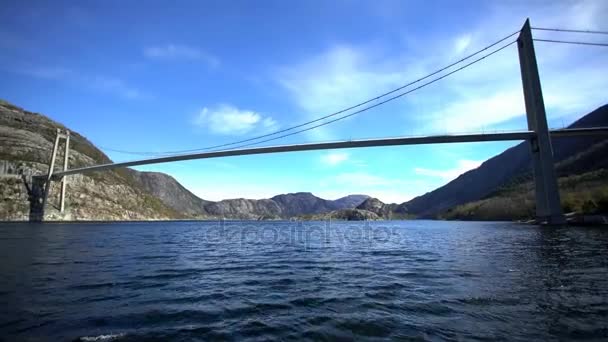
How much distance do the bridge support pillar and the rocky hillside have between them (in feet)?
384

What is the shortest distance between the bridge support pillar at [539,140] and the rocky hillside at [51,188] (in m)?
117

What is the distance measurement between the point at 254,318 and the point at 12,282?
29.5 feet

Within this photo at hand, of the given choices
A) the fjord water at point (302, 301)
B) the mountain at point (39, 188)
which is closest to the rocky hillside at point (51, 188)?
the mountain at point (39, 188)

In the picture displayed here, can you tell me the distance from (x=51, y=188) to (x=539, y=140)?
128223mm

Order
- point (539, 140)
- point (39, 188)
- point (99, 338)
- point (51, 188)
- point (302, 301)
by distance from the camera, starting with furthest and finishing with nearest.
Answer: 1. point (51, 188)
2. point (39, 188)
3. point (539, 140)
4. point (302, 301)
5. point (99, 338)

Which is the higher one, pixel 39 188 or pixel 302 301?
pixel 39 188

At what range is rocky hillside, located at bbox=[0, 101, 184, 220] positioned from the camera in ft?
278

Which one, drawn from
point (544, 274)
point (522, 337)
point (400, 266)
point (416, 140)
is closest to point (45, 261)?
point (400, 266)

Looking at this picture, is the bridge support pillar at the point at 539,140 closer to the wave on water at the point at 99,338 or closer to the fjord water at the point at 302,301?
the fjord water at the point at 302,301

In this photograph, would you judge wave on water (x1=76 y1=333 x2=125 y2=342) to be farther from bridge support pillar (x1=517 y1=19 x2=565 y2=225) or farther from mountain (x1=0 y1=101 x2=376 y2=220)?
mountain (x1=0 y1=101 x2=376 y2=220)

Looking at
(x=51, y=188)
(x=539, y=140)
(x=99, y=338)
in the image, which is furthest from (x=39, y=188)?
(x=539, y=140)

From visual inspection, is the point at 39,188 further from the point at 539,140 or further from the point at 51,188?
the point at 539,140

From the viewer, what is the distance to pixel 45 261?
14594mm

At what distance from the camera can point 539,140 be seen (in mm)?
48750
